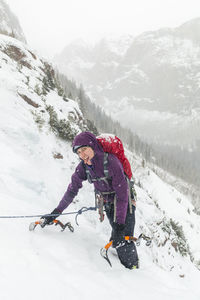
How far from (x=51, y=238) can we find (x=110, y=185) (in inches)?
50.2

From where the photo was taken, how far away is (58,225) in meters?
3.95

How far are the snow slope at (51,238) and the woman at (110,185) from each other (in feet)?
1.02

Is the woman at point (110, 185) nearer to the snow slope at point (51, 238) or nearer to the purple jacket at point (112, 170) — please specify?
the purple jacket at point (112, 170)

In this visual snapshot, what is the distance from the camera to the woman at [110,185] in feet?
10.4

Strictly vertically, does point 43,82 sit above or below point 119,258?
above

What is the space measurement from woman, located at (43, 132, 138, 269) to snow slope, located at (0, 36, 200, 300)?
310mm

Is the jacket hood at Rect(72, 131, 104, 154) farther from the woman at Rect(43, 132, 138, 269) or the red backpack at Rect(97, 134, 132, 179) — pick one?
the red backpack at Rect(97, 134, 132, 179)

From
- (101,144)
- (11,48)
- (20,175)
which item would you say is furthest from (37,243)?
(11,48)

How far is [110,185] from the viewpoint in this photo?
3.52 metres

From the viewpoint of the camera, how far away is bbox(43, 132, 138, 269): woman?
3.16 m

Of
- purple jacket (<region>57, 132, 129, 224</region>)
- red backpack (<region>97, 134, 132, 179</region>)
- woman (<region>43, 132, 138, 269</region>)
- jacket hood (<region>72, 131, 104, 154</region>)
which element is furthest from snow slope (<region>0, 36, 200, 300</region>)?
red backpack (<region>97, 134, 132, 179</region>)

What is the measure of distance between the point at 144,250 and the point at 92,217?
1788 millimetres

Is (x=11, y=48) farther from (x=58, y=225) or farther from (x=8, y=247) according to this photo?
(x=8, y=247)

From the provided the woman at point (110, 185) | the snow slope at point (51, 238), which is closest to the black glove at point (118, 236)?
the woman at point (110, 185)
